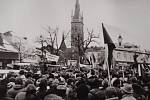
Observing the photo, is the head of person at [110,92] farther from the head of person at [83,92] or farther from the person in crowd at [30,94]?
the person in crowd at [30,94]

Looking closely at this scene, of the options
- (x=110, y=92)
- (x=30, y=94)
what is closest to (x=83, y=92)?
(x=110, y=92)

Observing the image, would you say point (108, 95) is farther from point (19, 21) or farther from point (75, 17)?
point (75, 17)

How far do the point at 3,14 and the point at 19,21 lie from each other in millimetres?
925

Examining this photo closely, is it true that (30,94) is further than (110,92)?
No

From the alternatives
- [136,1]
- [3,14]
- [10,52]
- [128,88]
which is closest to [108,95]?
[128,88]

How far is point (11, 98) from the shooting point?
3.92m

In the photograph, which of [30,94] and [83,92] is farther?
[83,92]

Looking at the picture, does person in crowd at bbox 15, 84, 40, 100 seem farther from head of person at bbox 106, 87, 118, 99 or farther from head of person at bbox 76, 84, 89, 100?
head of person at bbox 106, 87, 118, 99

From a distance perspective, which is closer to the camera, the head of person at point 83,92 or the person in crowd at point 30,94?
the person in crowd at point 30,94

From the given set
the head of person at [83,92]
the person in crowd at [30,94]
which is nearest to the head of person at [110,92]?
the head of person at [83,92]

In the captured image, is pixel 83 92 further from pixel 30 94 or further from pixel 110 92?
pixel 30 94

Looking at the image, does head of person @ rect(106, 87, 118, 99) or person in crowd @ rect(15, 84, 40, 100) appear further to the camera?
head of person @ rect(106, 87, 118, 99)

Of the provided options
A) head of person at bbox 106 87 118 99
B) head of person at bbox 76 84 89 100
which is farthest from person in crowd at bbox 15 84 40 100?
head of person at bbox 106 87 118 99

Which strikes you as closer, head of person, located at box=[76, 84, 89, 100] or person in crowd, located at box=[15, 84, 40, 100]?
person in crowd, located at box=[15, 84, 40, 100]
